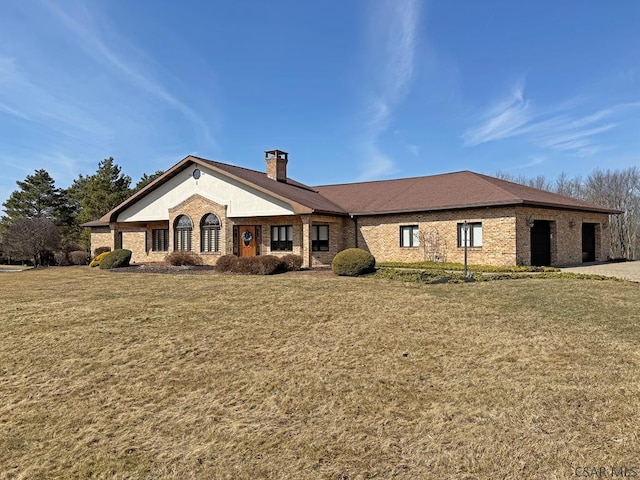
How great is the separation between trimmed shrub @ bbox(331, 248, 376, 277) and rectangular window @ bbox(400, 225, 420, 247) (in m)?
5.70

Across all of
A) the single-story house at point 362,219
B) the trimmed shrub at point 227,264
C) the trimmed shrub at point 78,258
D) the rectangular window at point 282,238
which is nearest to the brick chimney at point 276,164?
the single-story house at point 362,219

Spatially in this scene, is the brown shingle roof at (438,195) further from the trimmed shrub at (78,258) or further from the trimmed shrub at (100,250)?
the trimmed shrub at (78,258)

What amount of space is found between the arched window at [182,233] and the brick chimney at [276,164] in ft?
18.8

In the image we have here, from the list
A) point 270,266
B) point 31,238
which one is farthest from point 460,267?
point 31,238

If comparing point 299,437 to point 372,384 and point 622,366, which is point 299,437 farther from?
point 622,366

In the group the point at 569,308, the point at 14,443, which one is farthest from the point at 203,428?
the point at 569,308

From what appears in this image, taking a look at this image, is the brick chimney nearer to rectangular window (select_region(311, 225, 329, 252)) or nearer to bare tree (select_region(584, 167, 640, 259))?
rectangular window (select_region(311, 225, 329, 252))

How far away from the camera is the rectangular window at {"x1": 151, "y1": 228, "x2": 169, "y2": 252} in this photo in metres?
29.1

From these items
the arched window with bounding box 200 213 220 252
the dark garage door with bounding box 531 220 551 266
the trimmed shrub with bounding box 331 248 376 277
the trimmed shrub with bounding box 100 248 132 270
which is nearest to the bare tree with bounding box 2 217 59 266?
the trimmed shrub with bounding box 100 248 132 270

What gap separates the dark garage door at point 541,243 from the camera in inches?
858

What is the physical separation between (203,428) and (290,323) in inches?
179

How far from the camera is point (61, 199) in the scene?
51.0 meters

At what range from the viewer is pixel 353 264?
18047mm

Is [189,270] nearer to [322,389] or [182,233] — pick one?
[182,233]
